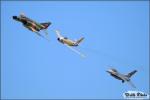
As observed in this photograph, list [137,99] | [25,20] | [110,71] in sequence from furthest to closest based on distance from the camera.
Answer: [110,71] → [25,20] → [137,99]

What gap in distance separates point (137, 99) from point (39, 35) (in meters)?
28.0

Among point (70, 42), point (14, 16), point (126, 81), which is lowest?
point (126, 81)

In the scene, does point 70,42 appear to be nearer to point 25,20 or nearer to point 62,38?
point 62,38

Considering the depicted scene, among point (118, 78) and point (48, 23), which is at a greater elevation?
point (48, 23)

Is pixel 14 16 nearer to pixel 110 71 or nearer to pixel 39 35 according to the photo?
pixel 39 35

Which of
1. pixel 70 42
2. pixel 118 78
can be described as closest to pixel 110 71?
pixel 118 78

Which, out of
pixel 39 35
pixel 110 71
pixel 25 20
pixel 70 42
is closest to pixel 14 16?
pixel 25 20

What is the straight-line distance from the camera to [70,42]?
14025cm

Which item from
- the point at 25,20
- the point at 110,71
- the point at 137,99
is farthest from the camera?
the point at 110,71

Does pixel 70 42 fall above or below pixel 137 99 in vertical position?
above

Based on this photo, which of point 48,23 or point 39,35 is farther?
point 48,23

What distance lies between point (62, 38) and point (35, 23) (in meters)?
16.5

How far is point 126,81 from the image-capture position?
138m

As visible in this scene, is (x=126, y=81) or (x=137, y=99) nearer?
(x=137, y=99)
